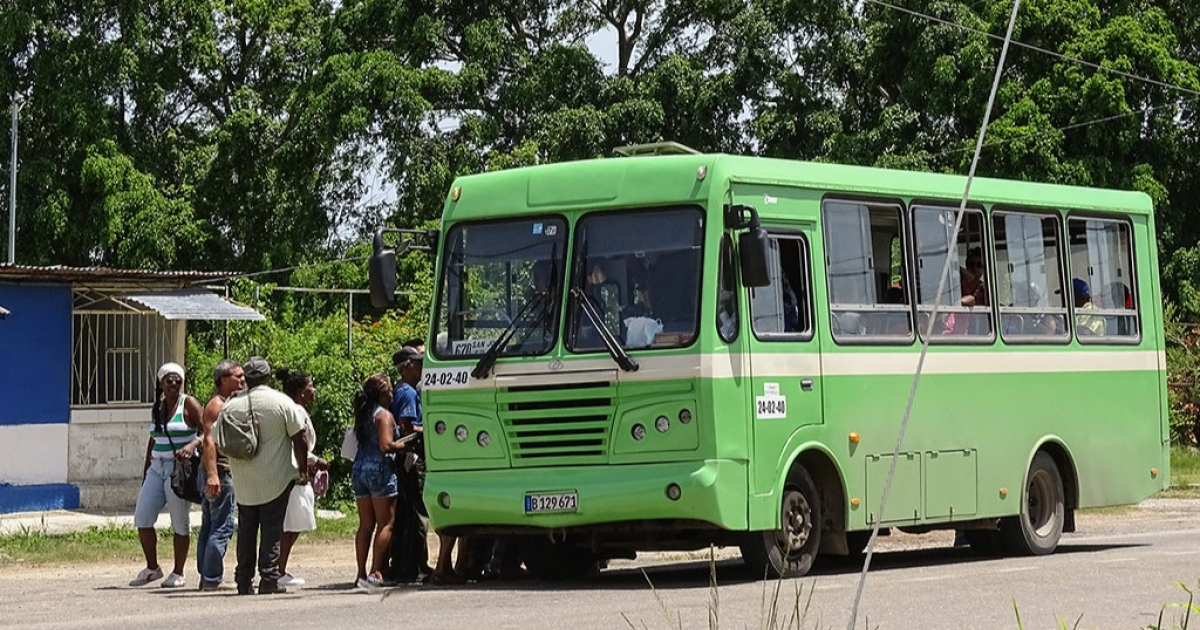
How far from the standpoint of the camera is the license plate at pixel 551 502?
44.2 feet

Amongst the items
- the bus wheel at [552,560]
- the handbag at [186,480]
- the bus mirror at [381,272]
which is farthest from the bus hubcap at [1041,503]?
the handbag at [186,480]

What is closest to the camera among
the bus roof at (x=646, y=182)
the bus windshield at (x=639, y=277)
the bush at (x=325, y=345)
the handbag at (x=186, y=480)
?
the bus windshield at (x=639, y=277)

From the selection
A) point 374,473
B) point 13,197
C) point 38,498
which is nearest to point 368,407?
point 374,473

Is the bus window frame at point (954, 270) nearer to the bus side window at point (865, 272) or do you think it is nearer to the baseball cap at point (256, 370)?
the bus side window at point (865, 272)

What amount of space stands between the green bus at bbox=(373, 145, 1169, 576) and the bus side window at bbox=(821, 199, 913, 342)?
2 cm

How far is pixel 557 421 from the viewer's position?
13.7 m

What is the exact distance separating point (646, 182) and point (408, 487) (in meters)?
2.96

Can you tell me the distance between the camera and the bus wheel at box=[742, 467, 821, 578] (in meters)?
13.7

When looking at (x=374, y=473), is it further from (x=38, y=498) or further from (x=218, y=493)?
(x=38, y=498)

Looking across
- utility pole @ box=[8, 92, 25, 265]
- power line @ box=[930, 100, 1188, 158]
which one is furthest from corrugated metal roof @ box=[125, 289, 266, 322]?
power line @ box=[930, 100, 1188, 158]

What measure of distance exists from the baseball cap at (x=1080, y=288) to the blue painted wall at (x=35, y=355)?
12.3m

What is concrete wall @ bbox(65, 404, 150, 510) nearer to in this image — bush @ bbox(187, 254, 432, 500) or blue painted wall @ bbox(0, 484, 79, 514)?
blue painted wall @ bbox(0, 484, 79, 514)

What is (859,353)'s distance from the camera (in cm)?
1466

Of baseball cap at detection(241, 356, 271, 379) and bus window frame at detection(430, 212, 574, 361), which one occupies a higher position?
bus window frame at detection(430, 212, 574, 361)
